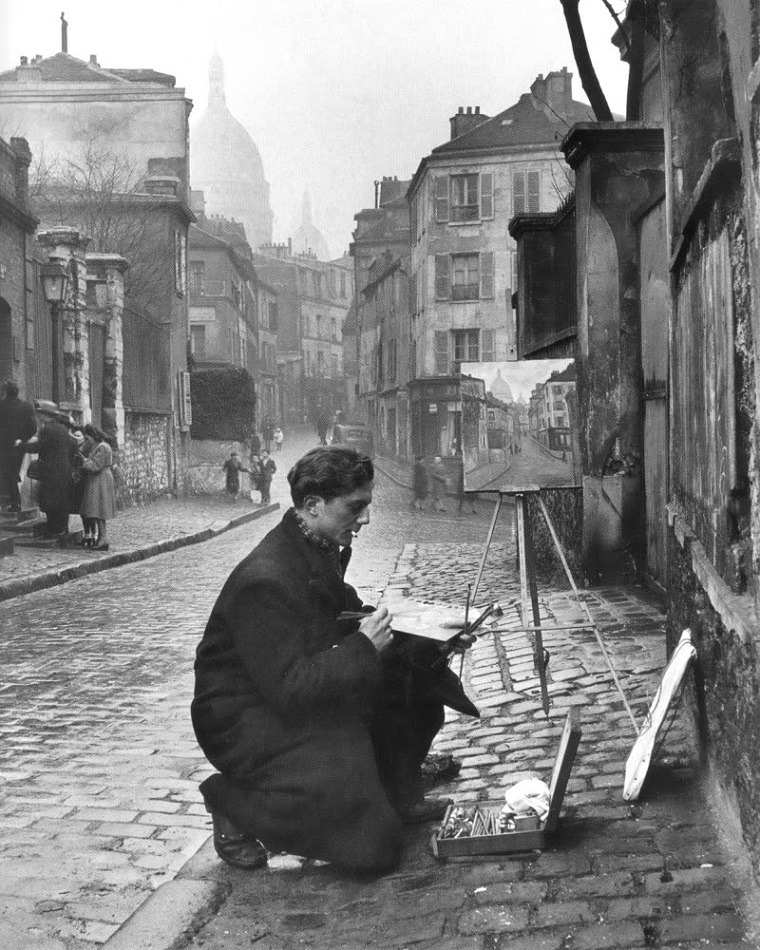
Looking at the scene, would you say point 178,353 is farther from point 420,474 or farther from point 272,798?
point 272,798

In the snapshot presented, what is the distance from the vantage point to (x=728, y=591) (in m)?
3.83

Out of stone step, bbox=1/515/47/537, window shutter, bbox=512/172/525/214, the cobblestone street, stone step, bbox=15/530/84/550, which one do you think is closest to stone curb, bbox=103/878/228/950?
the cobblestone street

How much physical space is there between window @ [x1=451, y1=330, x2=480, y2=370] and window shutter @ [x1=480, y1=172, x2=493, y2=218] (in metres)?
4.17

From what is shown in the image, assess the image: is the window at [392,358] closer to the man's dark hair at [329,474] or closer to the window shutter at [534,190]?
the window shutter at [534,190]

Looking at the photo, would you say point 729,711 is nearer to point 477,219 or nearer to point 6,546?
point 6,546

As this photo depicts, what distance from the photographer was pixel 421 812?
435cm

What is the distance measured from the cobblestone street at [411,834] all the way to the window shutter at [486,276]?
3341cm

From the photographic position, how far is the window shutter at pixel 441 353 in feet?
139

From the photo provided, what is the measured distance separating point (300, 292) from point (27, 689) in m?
86.0

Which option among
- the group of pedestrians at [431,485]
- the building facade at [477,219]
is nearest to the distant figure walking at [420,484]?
the group of pedestrians at [431,485]

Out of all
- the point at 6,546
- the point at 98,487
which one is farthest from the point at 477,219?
the point at 6,546

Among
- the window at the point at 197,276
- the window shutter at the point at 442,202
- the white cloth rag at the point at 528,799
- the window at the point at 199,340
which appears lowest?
the white cloth rag at the point at 528,799

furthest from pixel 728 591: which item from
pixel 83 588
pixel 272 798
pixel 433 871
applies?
pixel 83 588

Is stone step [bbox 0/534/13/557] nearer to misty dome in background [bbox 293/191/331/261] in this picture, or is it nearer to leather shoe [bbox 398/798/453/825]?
leather shoe [bbox 398/798/453/825]
